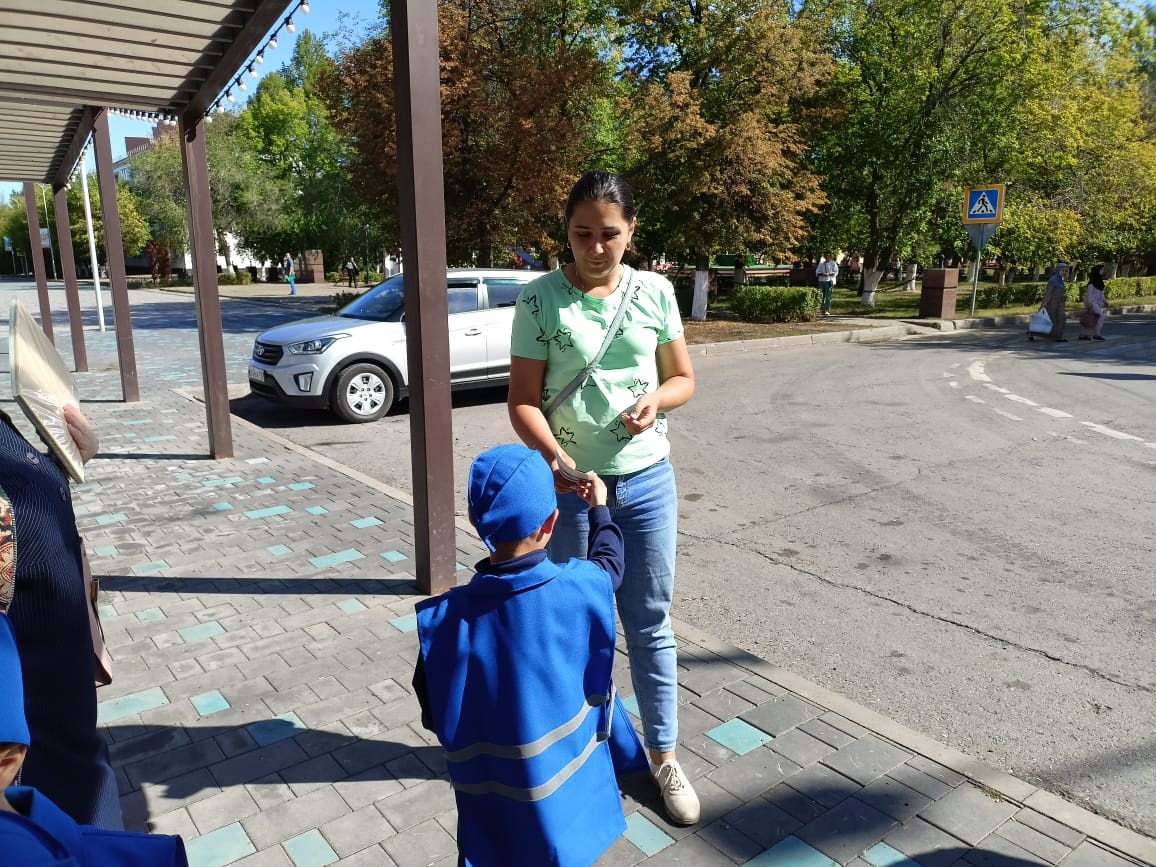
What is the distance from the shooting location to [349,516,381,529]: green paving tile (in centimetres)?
559

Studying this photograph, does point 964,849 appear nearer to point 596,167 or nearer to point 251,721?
point 251,721

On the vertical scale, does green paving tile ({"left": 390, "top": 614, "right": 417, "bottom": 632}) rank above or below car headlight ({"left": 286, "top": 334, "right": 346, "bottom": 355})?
below

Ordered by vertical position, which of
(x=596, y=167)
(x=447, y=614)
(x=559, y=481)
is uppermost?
(x=596, y=167)

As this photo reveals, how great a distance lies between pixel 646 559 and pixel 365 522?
11.4ft

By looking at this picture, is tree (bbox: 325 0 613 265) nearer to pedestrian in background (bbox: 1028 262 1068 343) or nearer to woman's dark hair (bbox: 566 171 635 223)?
pedestrian in background (bbox: 1028 262 1068 343)

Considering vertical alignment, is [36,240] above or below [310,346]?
above

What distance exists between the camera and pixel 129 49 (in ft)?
18.3

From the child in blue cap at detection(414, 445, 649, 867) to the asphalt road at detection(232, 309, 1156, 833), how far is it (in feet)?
6.42

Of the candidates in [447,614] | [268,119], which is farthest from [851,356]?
[268,119]

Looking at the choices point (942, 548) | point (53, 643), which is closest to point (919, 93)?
point (942, 548)

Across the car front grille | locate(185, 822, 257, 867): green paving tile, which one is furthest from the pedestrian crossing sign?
locate(185, 822, 257, 867): green paving tile

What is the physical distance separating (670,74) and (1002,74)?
30.7 feet

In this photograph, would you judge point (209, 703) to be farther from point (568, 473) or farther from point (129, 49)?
point (129, 49)

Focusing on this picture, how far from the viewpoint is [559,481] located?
2.43m
